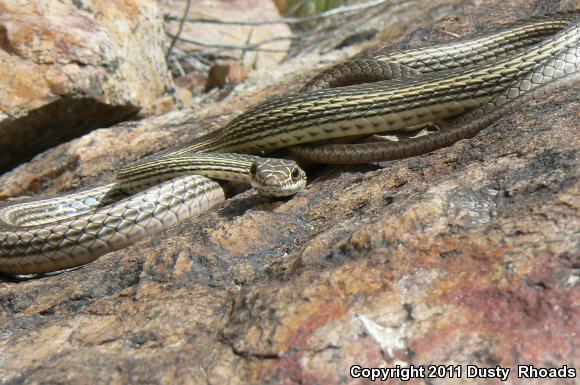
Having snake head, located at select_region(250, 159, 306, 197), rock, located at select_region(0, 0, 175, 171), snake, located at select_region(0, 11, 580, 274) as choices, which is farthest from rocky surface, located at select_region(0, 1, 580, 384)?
rock, located at select_region(0, 0, 175, 171)

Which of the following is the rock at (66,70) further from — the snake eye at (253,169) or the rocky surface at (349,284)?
the snake eye at (253,169)

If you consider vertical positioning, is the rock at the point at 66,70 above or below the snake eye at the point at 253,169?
above

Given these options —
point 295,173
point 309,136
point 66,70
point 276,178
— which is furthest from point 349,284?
point 66,70

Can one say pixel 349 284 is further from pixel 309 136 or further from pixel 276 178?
pixel 309 136

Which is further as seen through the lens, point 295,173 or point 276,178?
point 295,173

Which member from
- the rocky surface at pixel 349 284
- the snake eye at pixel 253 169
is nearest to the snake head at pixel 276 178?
the snake eye at pixel 253 169

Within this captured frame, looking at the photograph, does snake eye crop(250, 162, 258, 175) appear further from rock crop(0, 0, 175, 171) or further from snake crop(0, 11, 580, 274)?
rock crop(0, 0, 175, 171)
